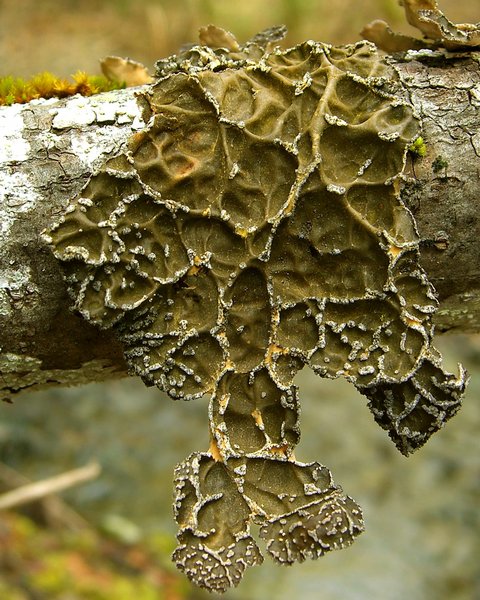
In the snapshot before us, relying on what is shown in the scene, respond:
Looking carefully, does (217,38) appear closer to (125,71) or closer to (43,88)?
(125,71)

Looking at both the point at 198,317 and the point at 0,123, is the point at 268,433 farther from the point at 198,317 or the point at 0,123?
the point at 0,123

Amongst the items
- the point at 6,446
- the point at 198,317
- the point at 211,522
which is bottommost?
the point at 211,522

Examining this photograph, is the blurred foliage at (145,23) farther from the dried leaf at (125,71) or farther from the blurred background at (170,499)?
the dried leaf at (125,71)

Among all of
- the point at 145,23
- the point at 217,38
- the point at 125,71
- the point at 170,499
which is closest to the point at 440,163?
the point at 217,38

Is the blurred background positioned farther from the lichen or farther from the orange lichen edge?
the lichen

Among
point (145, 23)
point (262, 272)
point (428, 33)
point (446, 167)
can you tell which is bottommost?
Answer: point (262, 272)

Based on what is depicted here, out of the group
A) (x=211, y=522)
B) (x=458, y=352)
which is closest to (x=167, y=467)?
(x=458, y=352)
